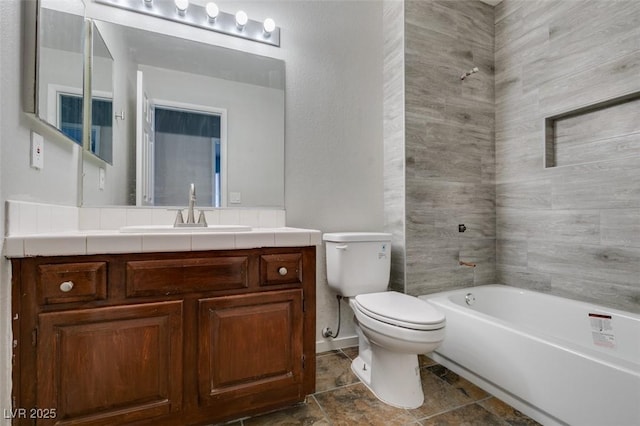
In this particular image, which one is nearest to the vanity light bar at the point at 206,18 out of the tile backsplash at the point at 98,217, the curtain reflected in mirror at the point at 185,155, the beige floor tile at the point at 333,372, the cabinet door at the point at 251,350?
the curtain reflected in mirror at the point at 185,155

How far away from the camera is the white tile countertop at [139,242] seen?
0.94m

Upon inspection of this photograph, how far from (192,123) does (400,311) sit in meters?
1.51

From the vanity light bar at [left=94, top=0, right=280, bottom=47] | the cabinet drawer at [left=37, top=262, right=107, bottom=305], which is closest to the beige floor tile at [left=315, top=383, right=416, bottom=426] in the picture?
the cabinet drawer at [left=37, top=262, right=107, bottom=305]

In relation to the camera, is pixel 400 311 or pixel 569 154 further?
pixel 569 154

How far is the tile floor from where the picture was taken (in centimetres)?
133

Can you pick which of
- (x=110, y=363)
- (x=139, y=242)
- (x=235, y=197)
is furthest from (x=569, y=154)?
(x=110, y=363)

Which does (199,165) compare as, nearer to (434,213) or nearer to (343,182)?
(343,182)

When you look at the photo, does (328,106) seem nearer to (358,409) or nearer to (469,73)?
(469,73)

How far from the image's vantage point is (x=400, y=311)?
145 centimetres

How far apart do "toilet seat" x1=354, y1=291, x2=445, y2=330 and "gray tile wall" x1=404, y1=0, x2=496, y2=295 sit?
1.31 ft

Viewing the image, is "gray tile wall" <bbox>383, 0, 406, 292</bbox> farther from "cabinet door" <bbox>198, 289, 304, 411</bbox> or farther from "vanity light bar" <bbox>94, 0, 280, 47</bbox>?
"cabinet door" <bbox>198, 289, 304, 411</bbox>

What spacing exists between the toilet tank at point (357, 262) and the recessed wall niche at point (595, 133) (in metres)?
1.28

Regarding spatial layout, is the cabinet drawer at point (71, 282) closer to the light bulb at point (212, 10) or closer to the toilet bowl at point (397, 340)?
the toilet bowl at point (397, 340)

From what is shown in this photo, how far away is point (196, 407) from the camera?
1171 mm
